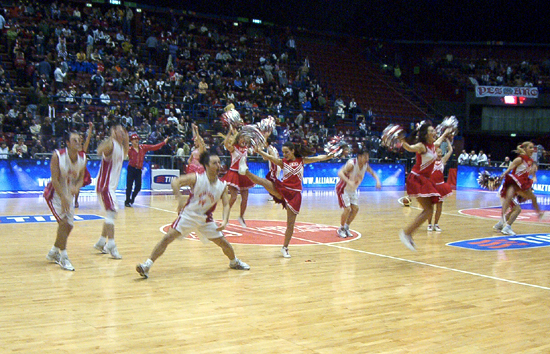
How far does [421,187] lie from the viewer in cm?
934

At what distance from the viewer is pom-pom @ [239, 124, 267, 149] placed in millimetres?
8781

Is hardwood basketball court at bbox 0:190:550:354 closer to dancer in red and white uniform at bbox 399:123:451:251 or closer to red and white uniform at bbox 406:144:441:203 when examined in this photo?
dancer in red and white uniform at bbox 399:123:451:251

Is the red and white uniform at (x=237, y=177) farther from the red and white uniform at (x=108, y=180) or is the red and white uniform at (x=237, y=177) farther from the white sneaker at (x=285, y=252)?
the red and white uniform at (x=108, y=180)

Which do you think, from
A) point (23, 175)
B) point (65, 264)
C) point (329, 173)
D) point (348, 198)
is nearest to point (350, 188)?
point (348, 198)

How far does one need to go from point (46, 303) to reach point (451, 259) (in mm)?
5993

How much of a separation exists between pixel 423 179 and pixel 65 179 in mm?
5267

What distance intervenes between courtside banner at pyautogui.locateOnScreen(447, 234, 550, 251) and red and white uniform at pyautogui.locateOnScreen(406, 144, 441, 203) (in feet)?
5.94

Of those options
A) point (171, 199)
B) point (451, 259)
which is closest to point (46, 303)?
point (451, 259)

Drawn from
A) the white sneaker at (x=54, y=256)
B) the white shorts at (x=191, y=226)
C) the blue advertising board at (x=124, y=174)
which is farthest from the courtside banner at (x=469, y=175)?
the white sneaker at (x=54, y=256)

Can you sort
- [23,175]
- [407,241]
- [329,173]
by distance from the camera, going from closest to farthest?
[407,241] → [23,175] → [329,173]

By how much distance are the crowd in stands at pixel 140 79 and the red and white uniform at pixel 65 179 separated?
11547 mm

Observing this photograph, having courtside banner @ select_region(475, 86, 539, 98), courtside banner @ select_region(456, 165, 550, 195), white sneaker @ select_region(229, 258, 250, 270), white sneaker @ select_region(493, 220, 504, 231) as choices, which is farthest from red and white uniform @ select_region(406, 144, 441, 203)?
courtside banner @ select_region(475, 86, 539, 98)

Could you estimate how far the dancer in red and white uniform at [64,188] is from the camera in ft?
25.0

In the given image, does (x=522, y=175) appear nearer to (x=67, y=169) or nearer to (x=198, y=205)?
(x=198, y=205)
